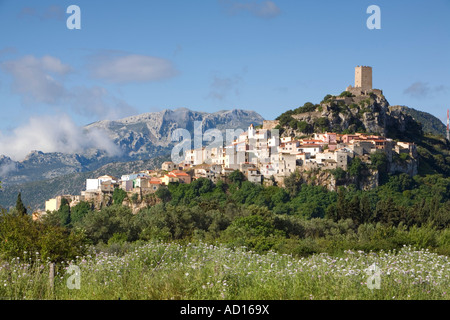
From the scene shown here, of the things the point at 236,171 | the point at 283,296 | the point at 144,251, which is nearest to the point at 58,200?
the point at 236,171

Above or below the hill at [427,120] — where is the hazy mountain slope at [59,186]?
below

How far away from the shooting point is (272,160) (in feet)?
223

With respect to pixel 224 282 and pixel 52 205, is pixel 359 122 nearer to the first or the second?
pixel 52 205

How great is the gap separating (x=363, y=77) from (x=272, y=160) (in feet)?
93.5

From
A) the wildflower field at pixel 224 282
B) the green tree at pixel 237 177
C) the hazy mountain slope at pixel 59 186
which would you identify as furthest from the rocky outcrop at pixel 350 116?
the hazy mountain slope at pixel 59 186

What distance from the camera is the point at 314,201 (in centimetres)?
6003

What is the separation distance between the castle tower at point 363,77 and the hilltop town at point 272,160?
49.6 feet

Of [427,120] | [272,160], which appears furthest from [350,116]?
[427,120]

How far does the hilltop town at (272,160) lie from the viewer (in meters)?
65.5

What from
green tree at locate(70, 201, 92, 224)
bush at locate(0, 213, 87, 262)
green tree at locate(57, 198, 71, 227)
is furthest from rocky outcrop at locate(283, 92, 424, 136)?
bush at locate(0, 213, 87, 262)

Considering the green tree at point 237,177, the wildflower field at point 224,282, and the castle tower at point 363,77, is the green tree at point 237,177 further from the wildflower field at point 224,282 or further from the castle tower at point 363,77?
the wildflower field at point 224,282

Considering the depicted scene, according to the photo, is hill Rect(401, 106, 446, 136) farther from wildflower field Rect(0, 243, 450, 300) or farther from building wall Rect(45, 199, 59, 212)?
wildflower field Rect(0, 243, 450, 300)
